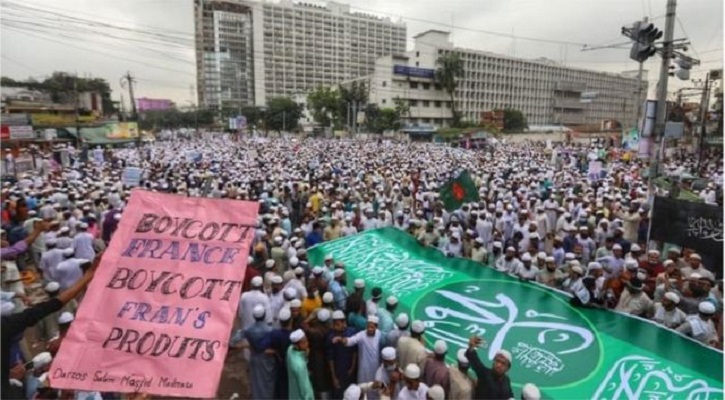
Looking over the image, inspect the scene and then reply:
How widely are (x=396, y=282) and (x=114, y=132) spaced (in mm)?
34633

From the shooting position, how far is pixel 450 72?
65062 mm

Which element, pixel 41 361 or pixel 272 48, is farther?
pixel 272 48

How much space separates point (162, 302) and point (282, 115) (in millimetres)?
60143

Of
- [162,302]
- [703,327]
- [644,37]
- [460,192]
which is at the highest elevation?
[644,37]

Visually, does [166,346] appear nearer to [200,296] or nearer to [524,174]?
[200,296]

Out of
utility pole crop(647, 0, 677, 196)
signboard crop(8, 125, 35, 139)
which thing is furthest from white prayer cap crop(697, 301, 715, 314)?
signboard crop(8, 125, 35, 139)

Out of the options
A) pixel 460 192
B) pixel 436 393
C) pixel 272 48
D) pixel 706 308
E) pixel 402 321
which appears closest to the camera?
pixel 436 393

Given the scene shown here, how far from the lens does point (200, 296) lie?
106 inches

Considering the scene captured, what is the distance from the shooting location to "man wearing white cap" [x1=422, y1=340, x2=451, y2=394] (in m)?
3.64

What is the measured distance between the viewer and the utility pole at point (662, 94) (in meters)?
9.47

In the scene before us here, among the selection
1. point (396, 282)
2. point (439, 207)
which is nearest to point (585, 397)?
point (396, 282)

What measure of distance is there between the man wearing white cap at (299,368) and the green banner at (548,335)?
1099 mm

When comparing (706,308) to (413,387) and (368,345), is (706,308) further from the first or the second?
(368,345)

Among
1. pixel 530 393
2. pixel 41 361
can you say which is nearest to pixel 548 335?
pixel 530 393
